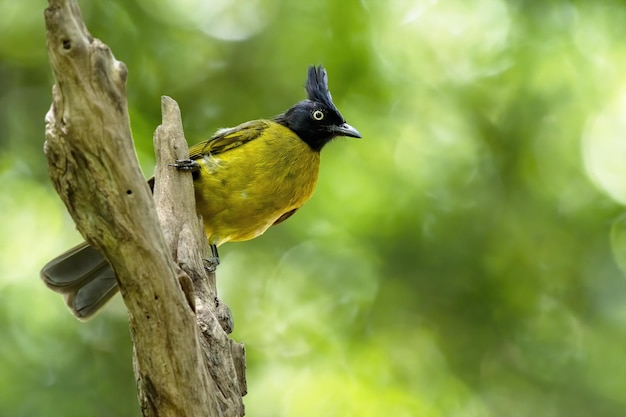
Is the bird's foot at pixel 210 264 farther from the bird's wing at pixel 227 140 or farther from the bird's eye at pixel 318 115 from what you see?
the bird's eye at pixel 318 115

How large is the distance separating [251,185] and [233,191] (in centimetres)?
13

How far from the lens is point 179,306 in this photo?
3105mm

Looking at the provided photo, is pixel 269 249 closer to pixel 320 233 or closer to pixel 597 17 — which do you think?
pixel 320 233

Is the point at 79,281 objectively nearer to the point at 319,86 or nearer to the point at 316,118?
the point at 316,118

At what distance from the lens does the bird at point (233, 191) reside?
4.94 m

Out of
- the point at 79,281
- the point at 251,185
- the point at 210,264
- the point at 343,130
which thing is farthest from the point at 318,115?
the point at 79,281

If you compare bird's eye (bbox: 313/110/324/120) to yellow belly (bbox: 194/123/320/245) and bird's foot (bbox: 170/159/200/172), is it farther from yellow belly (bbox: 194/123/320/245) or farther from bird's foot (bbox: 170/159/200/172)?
bird's foot (bbox: 170/159/200/172)

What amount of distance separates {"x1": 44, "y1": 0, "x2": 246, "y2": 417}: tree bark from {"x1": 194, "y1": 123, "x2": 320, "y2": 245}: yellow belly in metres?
1.77

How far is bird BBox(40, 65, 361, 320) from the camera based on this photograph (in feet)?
16.2

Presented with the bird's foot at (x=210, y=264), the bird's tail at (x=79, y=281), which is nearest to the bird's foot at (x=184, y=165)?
the bird's foot at (x=210, y=264)

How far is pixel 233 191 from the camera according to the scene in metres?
5.18

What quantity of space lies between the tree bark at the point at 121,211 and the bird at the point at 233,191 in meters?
1.71

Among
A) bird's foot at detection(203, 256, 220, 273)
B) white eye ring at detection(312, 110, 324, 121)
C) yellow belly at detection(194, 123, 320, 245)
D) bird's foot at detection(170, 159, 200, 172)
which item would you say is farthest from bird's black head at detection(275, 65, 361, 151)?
bird's foot at detection(203, 256, 220, 273)

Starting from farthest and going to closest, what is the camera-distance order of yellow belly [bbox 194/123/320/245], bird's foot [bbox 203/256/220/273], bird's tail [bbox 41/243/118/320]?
yellow belly [bbox 194/123/320/245] < bird's tail [bbox 41/243/118/320] < bird's foot [bbox 203/256/220/273]
